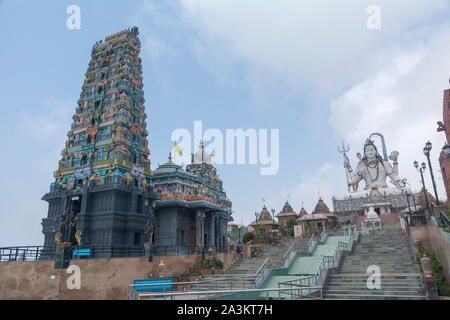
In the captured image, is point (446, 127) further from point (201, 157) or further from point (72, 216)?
point (201, 157)

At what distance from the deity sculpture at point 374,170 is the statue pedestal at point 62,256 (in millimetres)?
48819

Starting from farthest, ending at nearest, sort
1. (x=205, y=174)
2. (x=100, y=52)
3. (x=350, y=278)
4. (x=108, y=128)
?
(x=205, y=174), (x=100, y=52), (x=108, y=128), (x=350, y=278)

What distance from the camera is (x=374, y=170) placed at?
54812 mm

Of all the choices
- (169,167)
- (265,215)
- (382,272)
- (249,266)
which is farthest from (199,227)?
(265,215)

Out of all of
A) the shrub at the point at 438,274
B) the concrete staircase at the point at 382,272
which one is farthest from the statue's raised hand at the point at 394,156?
the shrub at the point at 438,274

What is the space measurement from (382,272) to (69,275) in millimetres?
17064

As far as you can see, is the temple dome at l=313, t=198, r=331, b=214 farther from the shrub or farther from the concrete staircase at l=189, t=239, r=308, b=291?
the shrub

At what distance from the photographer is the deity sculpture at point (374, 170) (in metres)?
53.3

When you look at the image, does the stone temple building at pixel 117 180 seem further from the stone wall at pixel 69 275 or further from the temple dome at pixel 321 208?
the temple dome at pixel 321 208

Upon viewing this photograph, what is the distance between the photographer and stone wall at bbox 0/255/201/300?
16.0 m
